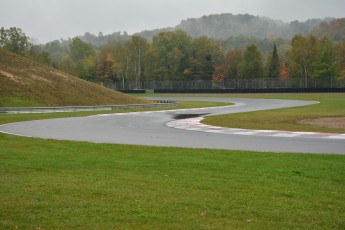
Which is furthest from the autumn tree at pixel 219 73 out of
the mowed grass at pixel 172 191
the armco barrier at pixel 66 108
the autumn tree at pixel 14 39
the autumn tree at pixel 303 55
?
the mowed grass at pixel 172 191

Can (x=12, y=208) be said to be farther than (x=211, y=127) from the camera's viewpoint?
No

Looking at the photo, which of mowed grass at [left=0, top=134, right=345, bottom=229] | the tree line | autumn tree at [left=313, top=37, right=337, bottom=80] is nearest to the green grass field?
mowed grass at [left=0, top=134, right=345, bottom=229]

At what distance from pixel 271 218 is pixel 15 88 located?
152 feet

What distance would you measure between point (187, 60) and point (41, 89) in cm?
7395

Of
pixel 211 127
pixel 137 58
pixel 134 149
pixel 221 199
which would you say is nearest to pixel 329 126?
pixel 211 127

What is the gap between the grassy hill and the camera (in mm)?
47438

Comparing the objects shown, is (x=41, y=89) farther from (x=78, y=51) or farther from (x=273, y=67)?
(x=78, y=51)

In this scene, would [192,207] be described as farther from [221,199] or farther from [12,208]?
[12,208]

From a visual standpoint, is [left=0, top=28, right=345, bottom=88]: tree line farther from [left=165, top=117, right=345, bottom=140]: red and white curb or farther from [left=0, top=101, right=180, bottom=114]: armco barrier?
[left=165, top=117, right=345, bottom=140]: red and white curb

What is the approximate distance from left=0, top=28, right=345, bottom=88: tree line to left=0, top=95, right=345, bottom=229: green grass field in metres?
91.9

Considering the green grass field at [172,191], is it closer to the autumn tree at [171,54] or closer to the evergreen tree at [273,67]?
the evergreen tree at [273,67]

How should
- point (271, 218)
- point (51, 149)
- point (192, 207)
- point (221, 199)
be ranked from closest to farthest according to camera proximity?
point (271, 218) < point (192, 207) < point (221, 199) < point (51, 149)

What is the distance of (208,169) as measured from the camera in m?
11.1

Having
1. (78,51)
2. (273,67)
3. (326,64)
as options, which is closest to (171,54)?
(273,67)
